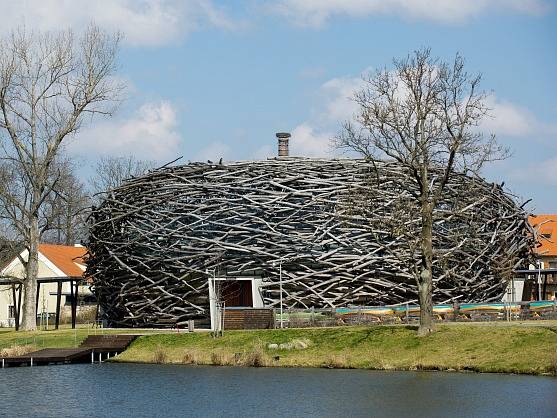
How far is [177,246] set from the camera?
39.1m

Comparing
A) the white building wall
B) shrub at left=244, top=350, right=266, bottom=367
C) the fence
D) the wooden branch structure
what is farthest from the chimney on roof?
the white building wall

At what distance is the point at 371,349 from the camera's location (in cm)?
2877

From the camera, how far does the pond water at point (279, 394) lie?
64.9ft

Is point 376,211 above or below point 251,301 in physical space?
above

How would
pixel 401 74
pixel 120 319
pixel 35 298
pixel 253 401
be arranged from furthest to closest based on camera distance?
pixel 35 298
pixel 120 319
pixel 401 74
pixel 253 401

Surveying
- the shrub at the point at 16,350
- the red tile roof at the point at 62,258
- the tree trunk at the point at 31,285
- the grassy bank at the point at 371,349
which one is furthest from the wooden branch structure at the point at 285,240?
the red tile roof at the point at 62,258

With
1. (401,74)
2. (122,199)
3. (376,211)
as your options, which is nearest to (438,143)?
(401,74)

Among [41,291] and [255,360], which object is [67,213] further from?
[255,360]

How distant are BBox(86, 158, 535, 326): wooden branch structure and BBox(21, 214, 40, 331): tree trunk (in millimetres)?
5663

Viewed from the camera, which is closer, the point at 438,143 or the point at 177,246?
the point at 438,143

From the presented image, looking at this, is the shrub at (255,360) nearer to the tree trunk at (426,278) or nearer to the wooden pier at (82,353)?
the tree trunk at (426,278)

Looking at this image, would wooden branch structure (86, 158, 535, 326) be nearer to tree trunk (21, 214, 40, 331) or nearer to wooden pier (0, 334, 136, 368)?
wooden pier (0, 334, 136, 368)

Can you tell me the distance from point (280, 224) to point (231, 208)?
2.13 meters

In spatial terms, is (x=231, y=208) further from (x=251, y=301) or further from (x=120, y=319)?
(x=120, y=319)
